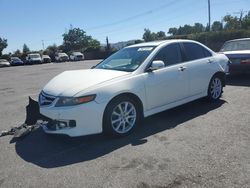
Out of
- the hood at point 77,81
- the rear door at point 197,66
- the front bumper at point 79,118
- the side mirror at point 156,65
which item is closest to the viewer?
the front bumper at point 79,118

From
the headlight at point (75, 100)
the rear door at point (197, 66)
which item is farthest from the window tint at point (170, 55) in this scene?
the headlight at point (75, 100)

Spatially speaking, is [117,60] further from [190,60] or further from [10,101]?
[10,101]

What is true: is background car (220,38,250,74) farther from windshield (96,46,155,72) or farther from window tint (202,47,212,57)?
windshield (96,46,155,72)

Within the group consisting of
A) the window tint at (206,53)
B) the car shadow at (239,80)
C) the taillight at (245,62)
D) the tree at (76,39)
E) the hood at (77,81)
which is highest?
the tree at (76,39)

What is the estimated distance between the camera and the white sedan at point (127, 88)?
492cm

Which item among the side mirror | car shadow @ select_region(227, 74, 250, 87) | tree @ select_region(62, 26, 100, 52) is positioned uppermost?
tree @ select_region(62, 26, 100, 52)

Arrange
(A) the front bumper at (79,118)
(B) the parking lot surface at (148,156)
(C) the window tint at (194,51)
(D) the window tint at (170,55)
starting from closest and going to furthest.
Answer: (B) the parking lot surface at (148,156), (A) the front bumper at (79,118), (D) the window tint at (170,55), (C) the window tint at (194,51)

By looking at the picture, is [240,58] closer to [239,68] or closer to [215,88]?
[239,68]

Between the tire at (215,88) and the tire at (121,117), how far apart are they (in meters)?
2.45

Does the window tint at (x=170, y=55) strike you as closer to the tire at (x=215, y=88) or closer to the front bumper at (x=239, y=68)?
the tire at (x=215, y=88)

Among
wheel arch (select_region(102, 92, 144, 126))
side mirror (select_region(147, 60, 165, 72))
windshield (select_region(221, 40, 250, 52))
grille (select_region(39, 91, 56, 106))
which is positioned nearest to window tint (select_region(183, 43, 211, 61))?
side mirror (select_region(147, 60, 165, 72))

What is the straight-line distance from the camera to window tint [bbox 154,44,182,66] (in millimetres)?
6162

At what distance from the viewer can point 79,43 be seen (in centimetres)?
10012

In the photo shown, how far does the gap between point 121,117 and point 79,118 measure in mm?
812
